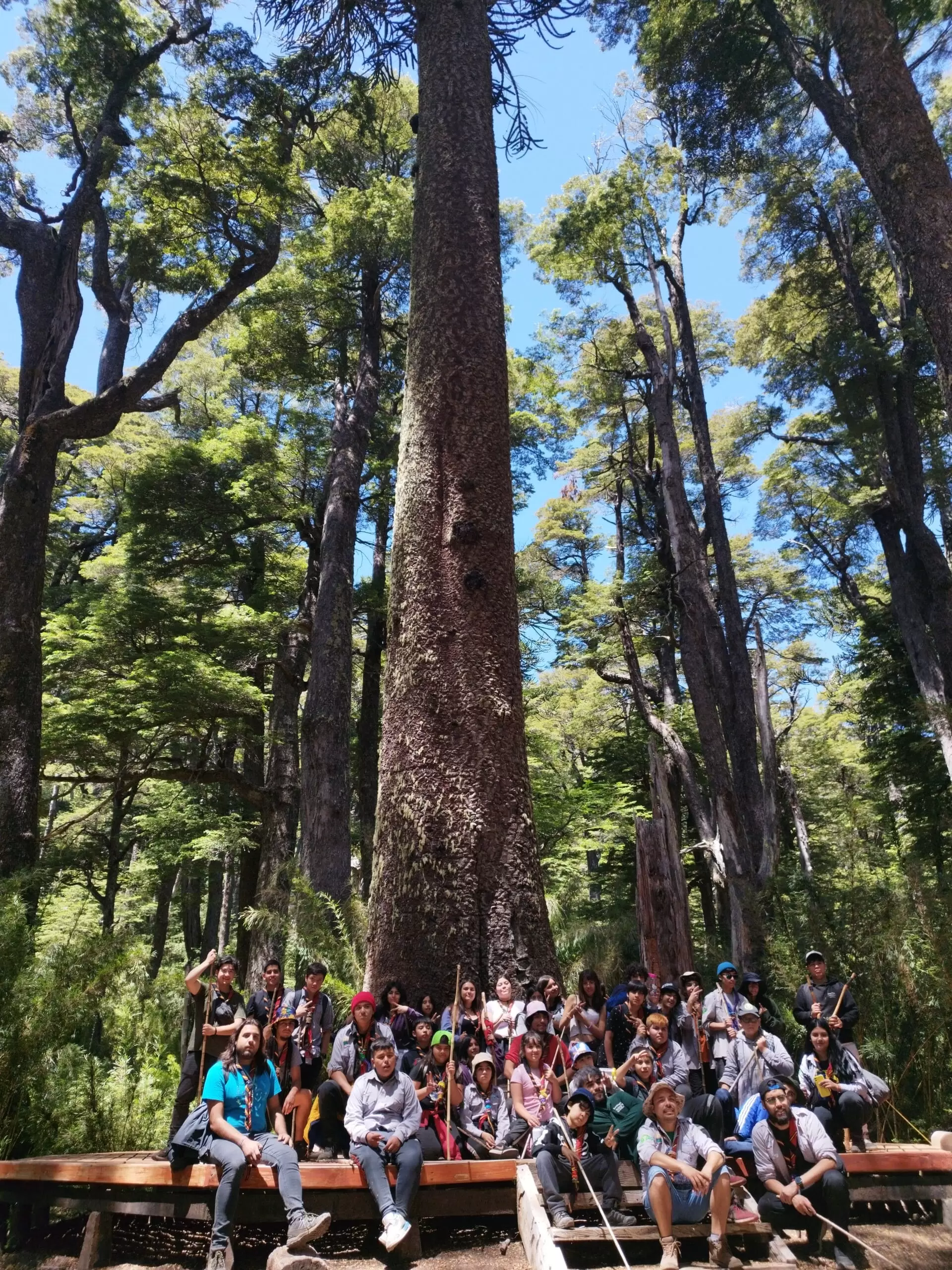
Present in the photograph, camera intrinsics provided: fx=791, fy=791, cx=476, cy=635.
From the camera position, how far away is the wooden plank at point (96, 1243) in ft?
13.5

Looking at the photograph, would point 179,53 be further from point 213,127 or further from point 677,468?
point 677,468

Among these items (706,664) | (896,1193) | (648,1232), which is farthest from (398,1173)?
(706,664)

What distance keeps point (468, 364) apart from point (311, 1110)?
18.8 ft

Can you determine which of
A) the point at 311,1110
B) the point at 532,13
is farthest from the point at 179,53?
the point at 311,1110

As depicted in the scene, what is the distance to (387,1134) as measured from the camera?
4266mm

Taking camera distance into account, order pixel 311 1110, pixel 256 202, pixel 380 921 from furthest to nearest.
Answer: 1. pixel 256 202
2. pixel 380 921
3. pixel 311 1110

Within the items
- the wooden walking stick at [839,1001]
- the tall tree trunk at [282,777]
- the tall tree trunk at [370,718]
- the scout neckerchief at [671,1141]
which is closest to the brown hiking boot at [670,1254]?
the scout neckerchief at [671,1141]

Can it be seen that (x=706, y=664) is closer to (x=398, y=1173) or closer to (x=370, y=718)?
(x=370, y=718)

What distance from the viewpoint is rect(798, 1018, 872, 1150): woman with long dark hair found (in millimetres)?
5004

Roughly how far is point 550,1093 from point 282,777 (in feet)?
31.3

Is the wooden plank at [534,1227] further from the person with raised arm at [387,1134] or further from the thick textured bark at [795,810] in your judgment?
the thick textured bark at [795,810]

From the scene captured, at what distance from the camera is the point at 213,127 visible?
42.8ft

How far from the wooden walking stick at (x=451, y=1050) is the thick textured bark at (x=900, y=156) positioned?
6202mm

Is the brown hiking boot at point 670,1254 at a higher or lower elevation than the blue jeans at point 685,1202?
lower
